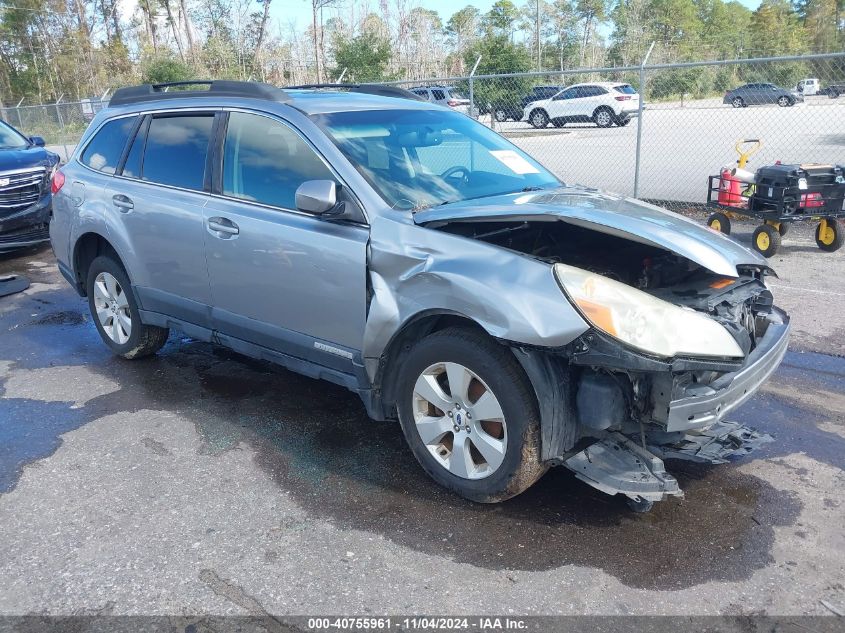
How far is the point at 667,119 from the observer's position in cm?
1912

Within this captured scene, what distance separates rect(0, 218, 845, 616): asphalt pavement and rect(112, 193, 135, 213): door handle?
1250 mm

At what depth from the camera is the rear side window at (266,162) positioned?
3836 millimetres

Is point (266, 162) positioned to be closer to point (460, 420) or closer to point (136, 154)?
point (136, 154)

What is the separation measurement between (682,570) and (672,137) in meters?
18.6

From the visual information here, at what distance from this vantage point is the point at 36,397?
4.84 meters

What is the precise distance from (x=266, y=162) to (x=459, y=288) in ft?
5.27

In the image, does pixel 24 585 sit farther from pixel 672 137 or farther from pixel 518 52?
pixel 518 52

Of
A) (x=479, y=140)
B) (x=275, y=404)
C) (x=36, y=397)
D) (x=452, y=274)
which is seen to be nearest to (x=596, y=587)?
(x=452, y=274)

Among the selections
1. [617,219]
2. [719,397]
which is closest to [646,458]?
[719,397]

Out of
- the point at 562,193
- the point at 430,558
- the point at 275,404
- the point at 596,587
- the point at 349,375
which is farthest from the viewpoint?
the point at 275,404

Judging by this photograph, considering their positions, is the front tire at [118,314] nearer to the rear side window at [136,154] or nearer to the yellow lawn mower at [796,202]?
the rear side window at [136,154]

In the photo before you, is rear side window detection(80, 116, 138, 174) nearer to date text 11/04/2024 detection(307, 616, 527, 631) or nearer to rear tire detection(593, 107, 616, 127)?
date text 11/04/2024 detection(307, 616, 527, 631)

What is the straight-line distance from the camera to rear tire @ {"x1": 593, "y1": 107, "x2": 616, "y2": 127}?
2505 cm

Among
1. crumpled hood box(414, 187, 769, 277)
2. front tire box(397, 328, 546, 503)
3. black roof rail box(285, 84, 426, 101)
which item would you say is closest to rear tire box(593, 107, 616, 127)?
black roof rail box(285, 84, 426, 101)
